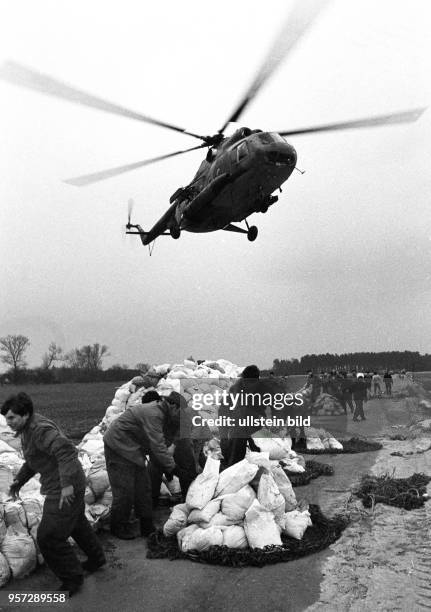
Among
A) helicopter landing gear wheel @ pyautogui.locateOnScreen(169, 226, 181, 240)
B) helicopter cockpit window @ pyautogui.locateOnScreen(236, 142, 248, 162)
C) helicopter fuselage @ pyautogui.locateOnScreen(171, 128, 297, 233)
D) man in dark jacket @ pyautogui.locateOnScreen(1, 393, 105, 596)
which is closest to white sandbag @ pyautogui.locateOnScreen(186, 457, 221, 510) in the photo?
man in dark jacket @ pyautogui.locateOnScreen(1, 393, 105, 596)

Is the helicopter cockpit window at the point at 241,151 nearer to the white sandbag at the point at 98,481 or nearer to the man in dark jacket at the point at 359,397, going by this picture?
the white sandbag at the point at 98,481

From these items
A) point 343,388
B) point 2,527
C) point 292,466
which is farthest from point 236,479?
point 343,388

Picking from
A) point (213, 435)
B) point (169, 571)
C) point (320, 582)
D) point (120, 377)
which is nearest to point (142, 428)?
point (169, 571)

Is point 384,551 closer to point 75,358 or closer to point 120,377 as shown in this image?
point 75,358

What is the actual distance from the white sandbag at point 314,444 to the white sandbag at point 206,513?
4.60 m

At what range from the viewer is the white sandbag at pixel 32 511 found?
3621 mm

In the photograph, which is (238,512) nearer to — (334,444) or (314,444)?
(314,444)

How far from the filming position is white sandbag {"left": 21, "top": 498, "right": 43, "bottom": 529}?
3621 mm

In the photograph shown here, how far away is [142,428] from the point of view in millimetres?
4309

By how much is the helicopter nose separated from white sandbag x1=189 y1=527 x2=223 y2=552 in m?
4.87

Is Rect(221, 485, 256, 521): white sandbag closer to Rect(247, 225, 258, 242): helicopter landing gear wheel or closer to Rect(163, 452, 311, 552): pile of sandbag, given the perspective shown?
Rect(163, 452, 311, 552): pile of sandbag

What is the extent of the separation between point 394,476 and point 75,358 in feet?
16.8

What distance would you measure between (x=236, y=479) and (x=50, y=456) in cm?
161

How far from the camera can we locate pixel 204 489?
13.4 feet
